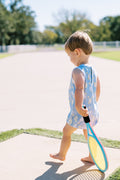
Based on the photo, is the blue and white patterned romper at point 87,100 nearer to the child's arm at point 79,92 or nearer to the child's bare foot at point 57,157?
the child's arm at point 79,92

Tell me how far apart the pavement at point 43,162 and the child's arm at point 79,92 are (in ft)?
2.04

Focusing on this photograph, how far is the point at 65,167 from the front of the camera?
2838 mm

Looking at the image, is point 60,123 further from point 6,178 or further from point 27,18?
point 27,18

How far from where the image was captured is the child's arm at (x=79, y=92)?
2.51 m

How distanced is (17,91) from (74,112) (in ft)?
17.4

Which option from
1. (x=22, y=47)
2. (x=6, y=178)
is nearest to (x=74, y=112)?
(x=6, y=178)

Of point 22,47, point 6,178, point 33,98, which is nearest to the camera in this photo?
point 6,178

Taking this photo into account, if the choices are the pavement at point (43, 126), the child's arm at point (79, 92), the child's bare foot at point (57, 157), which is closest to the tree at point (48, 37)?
the pavement at point (43, 126)

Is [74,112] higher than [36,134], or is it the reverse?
[74,112]

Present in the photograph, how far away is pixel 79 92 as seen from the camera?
2520 millimetres

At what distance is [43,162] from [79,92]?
931 mm

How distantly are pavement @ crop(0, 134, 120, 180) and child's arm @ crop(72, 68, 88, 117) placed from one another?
0.62 meters

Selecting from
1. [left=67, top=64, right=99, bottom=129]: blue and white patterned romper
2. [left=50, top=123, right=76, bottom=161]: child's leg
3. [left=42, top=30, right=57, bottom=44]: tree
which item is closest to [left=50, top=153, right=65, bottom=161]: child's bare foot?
[left=50, top=123, right=76, bottom=161]: child's leg

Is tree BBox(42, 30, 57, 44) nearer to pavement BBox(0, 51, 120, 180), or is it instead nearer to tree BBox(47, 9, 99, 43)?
tree BBox(47, 9, 99, 43)
